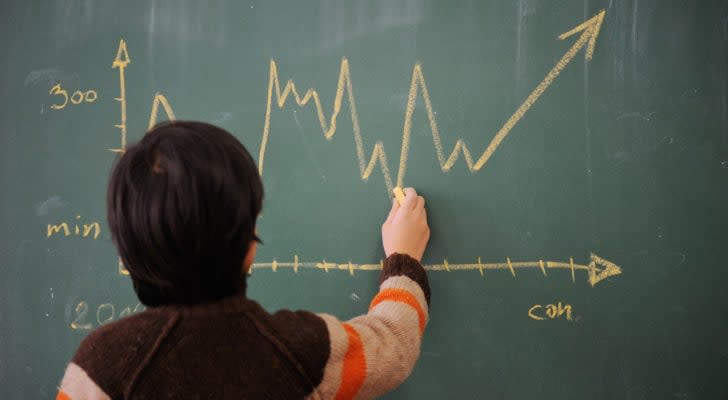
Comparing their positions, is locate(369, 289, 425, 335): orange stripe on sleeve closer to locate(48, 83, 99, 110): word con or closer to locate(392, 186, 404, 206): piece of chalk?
locate(392, 186, 404, 206): piece of chalk

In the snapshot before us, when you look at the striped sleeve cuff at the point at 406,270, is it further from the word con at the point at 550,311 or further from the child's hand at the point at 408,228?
the word con at the point at 550,311

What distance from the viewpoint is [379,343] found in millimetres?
764

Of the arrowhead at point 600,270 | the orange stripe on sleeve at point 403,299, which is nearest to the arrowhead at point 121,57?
the orange stripe on sleeve at point 403,299

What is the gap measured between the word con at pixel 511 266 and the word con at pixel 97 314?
36cm

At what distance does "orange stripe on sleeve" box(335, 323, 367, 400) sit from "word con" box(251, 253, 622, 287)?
10.6 inches

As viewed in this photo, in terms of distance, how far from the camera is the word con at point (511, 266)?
91 centimetres

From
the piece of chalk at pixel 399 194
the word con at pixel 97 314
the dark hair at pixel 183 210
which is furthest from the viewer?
the word con at pixel 97 314

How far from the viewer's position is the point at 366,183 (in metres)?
1.00

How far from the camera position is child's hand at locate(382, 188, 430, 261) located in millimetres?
933

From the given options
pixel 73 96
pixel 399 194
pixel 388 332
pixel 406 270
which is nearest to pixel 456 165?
pixel 399 194

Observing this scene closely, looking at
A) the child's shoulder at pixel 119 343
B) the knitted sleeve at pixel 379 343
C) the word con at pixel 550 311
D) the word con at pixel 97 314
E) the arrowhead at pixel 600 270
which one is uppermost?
the child's shoulder at pixel 119 343

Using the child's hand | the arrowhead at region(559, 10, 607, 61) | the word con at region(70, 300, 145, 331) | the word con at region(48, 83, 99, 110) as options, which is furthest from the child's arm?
the word con at region(48, 83, 99, 110)

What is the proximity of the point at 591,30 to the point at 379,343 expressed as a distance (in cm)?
61

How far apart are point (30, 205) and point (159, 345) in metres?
0.74
